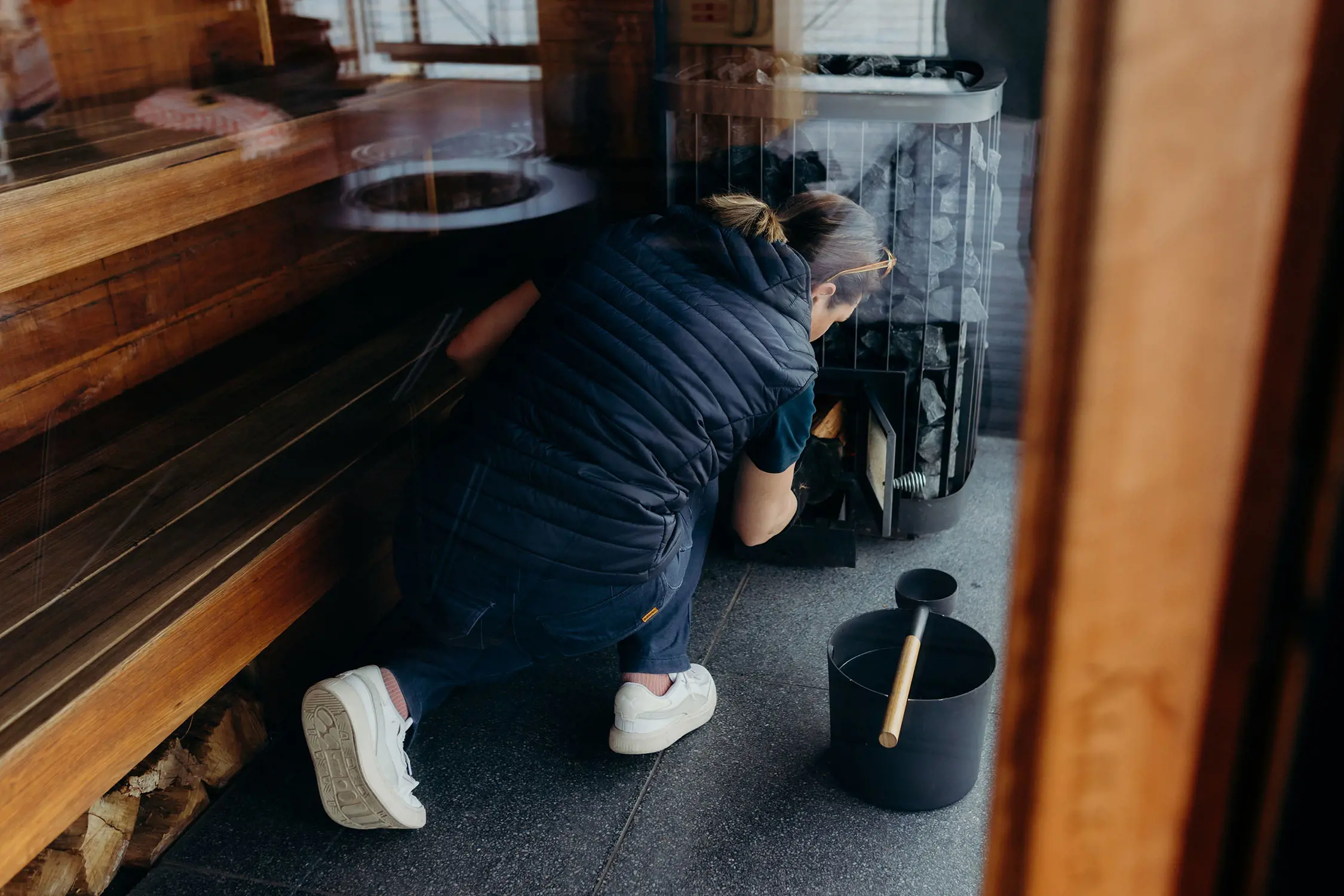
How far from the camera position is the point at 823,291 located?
152cm

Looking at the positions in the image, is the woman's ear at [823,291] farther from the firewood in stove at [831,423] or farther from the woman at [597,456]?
the firewood in stove at [831,423]

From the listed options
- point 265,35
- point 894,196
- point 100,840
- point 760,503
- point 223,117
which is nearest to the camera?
point 100,840

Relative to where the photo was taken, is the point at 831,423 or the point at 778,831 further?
the point at 831,423

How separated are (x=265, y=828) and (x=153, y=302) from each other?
3.03 feet

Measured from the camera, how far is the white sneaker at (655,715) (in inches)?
60.2

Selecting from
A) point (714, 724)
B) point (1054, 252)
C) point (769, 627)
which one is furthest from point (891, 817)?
point (1054, 252)

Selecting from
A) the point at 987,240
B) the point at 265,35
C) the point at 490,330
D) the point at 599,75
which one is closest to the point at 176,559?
the point at 490,330

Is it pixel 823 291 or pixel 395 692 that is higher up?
pixel 823 291

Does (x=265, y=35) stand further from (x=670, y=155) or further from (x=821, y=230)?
(x=821, y=230)

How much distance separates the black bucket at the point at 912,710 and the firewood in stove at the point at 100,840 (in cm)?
90

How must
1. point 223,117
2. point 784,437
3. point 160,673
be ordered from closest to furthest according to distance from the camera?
point 160,673 < point 784,437 < point 223,117

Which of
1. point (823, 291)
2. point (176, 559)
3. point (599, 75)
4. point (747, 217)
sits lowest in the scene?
point (176, 559)

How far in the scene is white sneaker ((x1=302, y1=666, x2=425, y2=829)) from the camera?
4.53 feet

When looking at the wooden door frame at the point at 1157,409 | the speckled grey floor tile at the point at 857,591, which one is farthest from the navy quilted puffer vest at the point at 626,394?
the wooden door frame at the point at 1157,409
